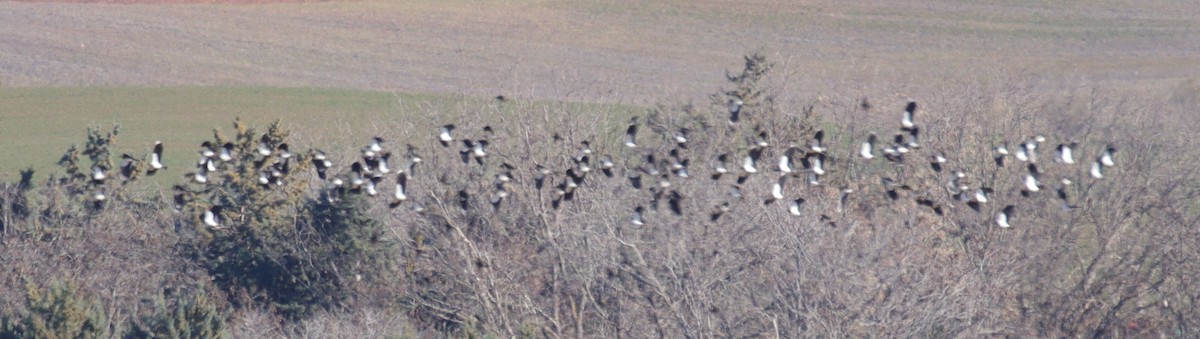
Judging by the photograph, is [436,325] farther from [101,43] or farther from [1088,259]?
[101,43]

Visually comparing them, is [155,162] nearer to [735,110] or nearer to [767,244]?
[735,110]

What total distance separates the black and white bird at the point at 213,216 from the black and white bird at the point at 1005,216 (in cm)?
1333

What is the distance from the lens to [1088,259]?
87.9ft

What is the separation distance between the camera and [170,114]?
4588 centimetres

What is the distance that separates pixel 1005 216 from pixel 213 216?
13.8 meters

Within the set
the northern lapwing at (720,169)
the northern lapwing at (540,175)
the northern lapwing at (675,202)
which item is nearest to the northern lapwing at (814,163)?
the northern lapwing at (720,169)

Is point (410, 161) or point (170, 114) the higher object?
point (410, 161)

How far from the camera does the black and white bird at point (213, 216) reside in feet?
85.6

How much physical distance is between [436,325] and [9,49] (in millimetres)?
35286

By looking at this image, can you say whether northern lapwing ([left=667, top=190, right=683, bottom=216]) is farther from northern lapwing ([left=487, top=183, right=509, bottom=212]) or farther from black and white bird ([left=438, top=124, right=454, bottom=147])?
black and white bird ([left=438, top=124, right=454, bottom=147])

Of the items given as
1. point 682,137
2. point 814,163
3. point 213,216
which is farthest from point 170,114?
point 814,163

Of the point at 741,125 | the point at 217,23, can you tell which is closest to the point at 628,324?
the point at 741,125

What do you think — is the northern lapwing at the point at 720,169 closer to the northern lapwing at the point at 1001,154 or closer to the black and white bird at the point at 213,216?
the northern lapwing at the point at 1001,154

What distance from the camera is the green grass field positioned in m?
40.4
